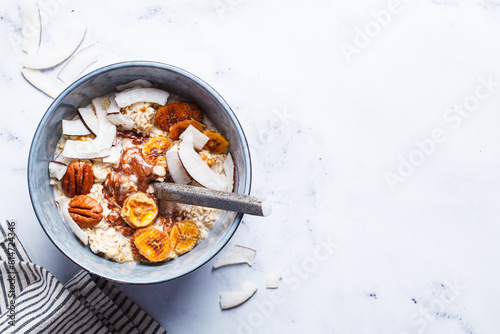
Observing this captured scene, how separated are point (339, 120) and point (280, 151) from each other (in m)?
0.33

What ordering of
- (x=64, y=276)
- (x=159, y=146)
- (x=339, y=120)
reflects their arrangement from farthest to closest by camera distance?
(x=339, y=120) → (x=64, y=276) → (x=159, y=146)

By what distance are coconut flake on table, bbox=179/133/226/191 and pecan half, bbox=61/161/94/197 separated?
385mm

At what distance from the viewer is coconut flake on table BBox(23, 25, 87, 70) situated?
223 cm

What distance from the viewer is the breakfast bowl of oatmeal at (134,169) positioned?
1.92 meters

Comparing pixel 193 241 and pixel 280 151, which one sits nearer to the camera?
pixel 193 241

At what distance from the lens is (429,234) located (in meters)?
2.41

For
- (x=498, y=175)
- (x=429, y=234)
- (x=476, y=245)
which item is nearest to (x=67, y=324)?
(x=429, y=234)

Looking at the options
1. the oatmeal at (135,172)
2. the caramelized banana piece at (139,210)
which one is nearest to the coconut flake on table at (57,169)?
the oatmeal at (135,172)

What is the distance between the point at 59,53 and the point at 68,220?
814 mm

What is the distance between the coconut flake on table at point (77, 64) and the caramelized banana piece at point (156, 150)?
54cm

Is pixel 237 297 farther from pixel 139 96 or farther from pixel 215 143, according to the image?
pixel 139 96

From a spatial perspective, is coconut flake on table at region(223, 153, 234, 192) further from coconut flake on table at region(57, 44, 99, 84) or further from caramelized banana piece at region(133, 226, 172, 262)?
coconut flake on table at region(57, 44, 99, 84)

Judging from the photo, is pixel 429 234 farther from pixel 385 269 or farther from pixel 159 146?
pixel 159 146

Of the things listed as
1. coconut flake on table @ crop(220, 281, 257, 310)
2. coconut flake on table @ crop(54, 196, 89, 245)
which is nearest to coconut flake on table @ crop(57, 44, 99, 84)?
coconut flake on table @ crop(54, 196, 89, 245)
